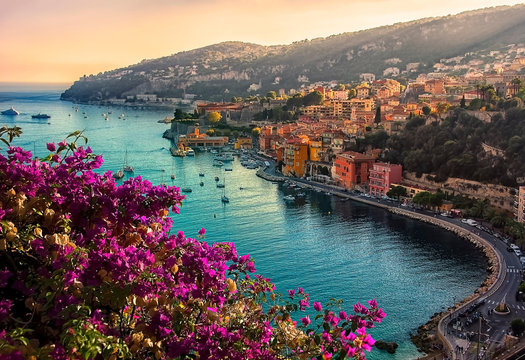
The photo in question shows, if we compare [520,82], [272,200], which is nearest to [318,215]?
[272,200]

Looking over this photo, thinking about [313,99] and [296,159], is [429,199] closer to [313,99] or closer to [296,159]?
[296,159]

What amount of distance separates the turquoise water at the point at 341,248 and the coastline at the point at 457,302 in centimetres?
19

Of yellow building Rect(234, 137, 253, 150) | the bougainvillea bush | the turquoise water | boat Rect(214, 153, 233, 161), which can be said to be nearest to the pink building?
the turquoise water

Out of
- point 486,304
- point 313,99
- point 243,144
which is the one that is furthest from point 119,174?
point 313,99

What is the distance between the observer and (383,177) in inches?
881

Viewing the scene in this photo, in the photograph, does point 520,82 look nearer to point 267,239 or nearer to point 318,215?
point 318,215

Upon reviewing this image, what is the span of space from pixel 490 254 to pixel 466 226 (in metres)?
2.65

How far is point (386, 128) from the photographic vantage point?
88.1 feet

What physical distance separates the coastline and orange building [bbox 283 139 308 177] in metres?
3.07

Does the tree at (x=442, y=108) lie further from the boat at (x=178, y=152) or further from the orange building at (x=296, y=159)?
the boat at (x=178, y=152)

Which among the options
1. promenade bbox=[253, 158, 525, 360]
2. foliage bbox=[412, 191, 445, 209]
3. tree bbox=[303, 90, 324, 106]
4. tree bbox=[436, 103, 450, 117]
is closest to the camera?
promenade bbox=[253, 158, 525, 360]

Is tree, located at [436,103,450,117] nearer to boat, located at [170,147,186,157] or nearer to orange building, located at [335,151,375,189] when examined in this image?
orange building, located at [335,151,375,189]

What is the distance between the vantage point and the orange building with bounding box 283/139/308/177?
26.5 m

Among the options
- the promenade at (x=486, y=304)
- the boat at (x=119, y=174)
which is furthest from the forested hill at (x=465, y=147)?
the boat at (x=119, y=174)
